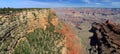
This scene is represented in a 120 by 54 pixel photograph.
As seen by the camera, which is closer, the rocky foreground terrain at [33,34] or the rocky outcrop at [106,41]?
the rocky foreground terrain at [33,34]

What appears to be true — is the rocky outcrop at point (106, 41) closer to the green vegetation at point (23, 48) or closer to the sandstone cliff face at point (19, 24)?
the sandstone cliff face at point (19, 24)

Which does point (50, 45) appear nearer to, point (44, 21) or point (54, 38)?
point (54, 38)

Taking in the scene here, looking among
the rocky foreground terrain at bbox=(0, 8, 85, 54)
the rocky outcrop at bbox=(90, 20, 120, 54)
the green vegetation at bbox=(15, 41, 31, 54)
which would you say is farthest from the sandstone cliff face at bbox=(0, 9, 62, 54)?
the rocky outcrop at bbox=(90, 20, 120, 54)

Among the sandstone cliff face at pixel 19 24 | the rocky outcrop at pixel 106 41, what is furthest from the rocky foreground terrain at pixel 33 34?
the rocky outcrop at pixel 106 41

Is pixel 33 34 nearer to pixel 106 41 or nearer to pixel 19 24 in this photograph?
pixel 19 24

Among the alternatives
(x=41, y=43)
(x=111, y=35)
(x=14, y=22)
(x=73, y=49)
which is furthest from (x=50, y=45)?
(x=111, y=35)

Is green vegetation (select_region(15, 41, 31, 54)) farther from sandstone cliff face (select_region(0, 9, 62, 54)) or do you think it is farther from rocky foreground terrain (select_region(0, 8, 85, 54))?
sandstone cliff face (select_region(0, 9, 62, 54))
